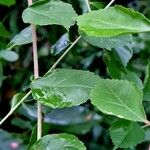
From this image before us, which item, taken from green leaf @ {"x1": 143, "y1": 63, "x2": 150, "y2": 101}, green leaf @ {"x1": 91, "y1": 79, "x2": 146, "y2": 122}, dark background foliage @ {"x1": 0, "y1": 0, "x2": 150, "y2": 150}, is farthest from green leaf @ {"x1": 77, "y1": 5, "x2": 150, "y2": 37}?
dark background foliage @ {"x1": 0, "y1": 0, "x2": 150, "y2": 150}

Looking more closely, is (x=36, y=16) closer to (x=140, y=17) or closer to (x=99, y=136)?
(x=140, y=17)

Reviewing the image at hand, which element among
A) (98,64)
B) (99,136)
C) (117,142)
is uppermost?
(117,142)

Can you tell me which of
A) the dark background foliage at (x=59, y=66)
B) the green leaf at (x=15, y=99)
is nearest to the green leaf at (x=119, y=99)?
the green leaf at (x=15, y=99)

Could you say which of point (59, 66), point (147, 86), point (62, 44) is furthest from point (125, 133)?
point (59, 66)

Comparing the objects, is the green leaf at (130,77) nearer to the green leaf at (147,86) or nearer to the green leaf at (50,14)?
the green leaf at (147,86)

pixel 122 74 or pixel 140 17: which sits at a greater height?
pixel 140 17

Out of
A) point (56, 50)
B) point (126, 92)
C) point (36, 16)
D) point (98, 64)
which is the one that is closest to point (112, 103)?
point (126, 92)

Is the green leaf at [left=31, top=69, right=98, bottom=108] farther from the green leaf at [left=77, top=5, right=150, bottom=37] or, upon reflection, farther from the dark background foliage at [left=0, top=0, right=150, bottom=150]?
the dark background foliage at [left=0, top=0, right=150, bottom=150]
